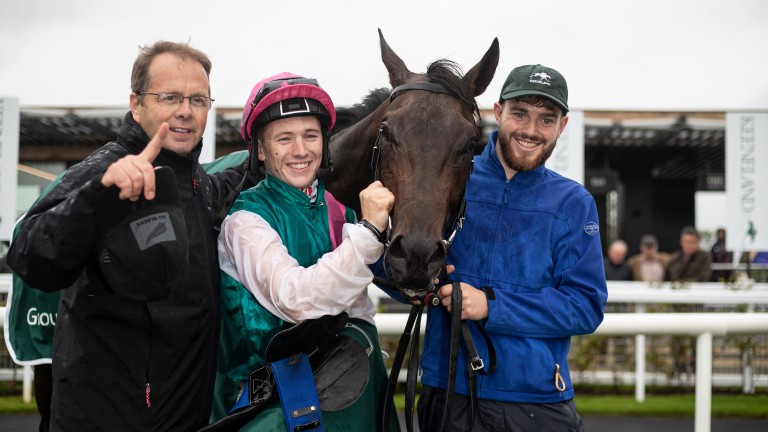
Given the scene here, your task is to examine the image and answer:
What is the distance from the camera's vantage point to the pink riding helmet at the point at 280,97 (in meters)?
2.07

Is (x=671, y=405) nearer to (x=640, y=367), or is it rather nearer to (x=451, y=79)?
(x=640, y=367)

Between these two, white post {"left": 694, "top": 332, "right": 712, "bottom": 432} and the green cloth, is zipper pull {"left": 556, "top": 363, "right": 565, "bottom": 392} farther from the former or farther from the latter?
white post {"left": 694, "top": 332, "right": 712, "bottom": 432}

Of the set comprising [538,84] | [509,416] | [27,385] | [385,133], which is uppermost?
[538,84]

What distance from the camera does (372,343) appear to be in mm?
2064

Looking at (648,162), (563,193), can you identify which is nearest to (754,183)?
(563,193)

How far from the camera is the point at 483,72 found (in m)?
2.44

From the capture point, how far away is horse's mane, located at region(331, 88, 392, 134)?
9.62 feet

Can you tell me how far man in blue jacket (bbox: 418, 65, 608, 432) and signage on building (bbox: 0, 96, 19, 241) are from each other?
6.31 meters

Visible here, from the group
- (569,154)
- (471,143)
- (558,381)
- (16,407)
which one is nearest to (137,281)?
(471,143)

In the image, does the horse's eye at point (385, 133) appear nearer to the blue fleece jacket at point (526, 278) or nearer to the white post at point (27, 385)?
the blue fleece jacket at point (526, 278)

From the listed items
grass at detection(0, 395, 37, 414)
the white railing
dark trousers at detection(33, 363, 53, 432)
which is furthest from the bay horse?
grass at detection(0, 395, 37, 414)

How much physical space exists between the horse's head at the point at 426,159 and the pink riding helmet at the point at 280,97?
0.23 meters

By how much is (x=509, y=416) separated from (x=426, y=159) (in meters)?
0.82

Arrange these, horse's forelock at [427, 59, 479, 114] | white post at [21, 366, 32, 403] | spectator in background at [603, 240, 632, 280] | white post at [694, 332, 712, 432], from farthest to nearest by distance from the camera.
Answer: spectator in background at [603, 240, 632, 280], white post at [21, 366, 32, 403], white post at [694, 332, 712, 432], horse's forelock at [427, 59, 479, 114]
